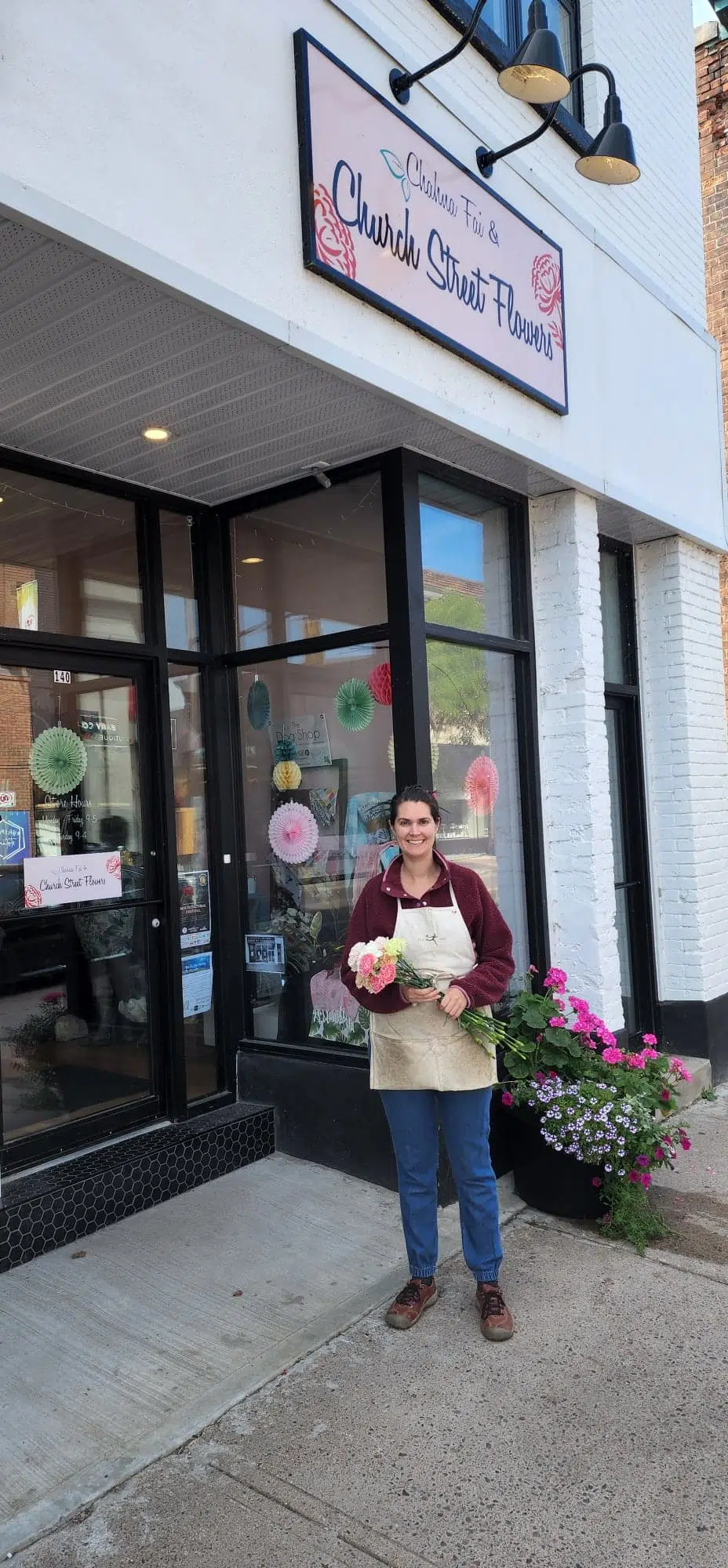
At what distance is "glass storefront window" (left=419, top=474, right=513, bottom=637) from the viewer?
16.0 ft

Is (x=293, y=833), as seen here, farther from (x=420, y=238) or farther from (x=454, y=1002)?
(x=420, y=238)

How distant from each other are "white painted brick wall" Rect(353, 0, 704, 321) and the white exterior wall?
0.05ft

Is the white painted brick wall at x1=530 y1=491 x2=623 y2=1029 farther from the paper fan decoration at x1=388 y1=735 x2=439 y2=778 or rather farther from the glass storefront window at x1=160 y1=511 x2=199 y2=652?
the glass storefront window at x1=160 y1=511 x2=199 y2=652

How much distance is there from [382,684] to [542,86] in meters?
2.35

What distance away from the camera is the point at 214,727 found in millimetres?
5234

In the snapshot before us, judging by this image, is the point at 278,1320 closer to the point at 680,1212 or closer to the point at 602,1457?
the point at 602,1457

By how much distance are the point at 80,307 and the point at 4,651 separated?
160 cm

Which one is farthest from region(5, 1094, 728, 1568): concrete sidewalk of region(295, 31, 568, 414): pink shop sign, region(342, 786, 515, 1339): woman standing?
region(295, 31, 568, 414): pink shop sign

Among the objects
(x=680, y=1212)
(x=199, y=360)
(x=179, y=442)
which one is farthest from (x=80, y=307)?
(x=680, y=1212)

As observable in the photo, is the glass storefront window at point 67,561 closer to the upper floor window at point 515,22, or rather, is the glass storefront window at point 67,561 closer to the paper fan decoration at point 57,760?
the paper fan decoration at point 57,760

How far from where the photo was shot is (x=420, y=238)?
13.6 feet

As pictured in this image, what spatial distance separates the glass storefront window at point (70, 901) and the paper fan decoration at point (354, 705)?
0.95 meters

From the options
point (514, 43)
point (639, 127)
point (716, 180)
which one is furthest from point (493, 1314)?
point (716, 180)

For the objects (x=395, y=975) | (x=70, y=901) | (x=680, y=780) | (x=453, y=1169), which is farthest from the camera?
(x=680, y=780)
